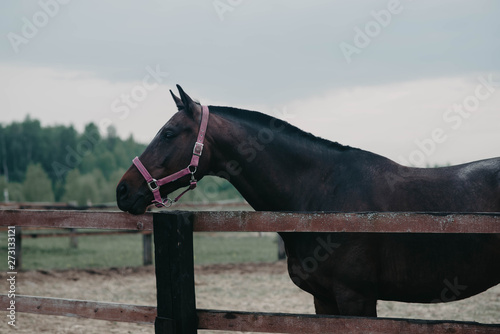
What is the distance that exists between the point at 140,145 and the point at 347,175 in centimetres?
8768

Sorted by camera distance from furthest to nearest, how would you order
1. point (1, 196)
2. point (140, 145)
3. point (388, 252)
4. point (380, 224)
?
point (140, 145)
point (1, 196)
point (388, 252)
point (380, 224)

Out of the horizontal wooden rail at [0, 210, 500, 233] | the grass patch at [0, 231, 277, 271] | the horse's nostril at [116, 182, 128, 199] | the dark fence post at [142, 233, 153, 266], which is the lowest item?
the grass patch at [0, 231, 277, 271]

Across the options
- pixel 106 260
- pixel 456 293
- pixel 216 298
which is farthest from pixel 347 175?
pixel 106 260

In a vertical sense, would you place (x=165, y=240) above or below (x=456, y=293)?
above

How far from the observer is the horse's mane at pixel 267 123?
13.2 feet

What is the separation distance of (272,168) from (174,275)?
1214 millimetres

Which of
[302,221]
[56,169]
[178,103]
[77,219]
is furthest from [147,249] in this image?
[56,169]

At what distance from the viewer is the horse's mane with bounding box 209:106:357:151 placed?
402cm

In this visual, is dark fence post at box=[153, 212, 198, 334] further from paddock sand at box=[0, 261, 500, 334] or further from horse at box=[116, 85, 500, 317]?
paddock sand at box=[0, 261, 500, 334]

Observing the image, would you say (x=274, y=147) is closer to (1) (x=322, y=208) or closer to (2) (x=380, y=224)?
(1) (x=322, y=208)

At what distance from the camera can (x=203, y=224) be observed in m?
3.21

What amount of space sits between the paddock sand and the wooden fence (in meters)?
3.27

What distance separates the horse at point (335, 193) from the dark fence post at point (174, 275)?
0.58m

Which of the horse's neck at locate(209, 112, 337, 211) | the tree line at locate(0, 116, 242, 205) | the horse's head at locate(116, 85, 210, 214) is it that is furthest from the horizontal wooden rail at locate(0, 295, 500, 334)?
the tree line at locate(0, 116, 242, 205)
